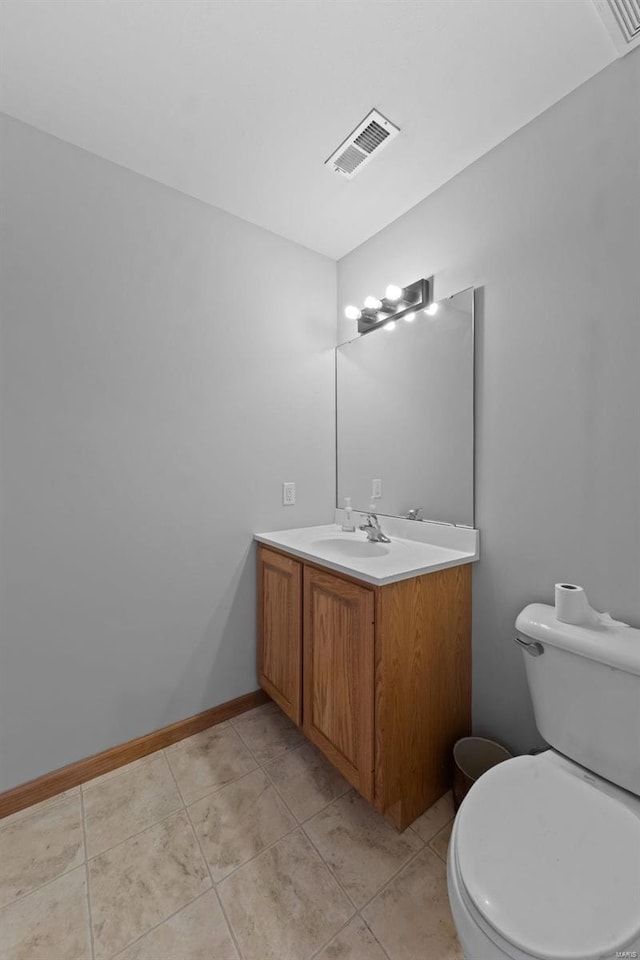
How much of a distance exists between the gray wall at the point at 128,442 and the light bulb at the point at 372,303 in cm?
37

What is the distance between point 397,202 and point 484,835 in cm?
222

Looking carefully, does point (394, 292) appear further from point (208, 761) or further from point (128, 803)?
point (128, 803)

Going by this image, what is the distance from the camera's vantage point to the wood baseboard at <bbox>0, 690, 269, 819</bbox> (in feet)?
4.54

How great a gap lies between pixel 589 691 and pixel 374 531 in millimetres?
959

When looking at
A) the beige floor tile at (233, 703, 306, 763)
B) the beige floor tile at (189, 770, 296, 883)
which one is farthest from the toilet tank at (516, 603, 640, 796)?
the beige floor tile at (233, 703, 306, 763)

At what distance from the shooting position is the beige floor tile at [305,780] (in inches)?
55.3

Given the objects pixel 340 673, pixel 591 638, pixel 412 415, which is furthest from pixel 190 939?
pixel 412 415

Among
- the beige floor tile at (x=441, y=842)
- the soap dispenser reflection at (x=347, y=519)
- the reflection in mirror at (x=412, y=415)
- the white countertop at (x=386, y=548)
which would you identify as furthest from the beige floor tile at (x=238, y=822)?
the reflection in mirror at (x=412, y=415)

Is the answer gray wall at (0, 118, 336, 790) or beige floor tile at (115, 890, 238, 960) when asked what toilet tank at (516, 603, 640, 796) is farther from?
gray wall at (0, 118, 336, 790)

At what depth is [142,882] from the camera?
3.74 ft

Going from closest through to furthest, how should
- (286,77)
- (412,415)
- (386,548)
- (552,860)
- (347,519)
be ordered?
(552,860)
(286,77)
(386,548)
(412,415)
(347,519)

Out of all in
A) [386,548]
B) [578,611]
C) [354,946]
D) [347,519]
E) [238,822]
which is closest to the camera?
[354,946]

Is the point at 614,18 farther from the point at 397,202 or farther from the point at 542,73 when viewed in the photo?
the point at 397,202

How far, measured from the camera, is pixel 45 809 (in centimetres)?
139
